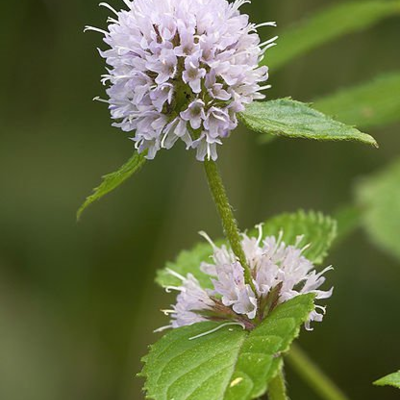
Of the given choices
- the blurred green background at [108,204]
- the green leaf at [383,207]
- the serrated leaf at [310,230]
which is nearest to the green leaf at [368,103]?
the serrated leaf at [310,230]

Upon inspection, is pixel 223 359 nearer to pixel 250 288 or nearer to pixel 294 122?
pixel 250 288

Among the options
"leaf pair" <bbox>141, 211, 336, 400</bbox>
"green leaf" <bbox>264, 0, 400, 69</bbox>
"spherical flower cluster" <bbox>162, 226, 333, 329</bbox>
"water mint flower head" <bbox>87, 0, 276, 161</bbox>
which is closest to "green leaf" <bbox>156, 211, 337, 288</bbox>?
"spherical flower cluster" <bbox>162, 226, 333, 329</bbox>

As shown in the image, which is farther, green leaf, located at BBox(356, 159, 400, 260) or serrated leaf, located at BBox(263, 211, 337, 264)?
green leaf, located at BBox(356, 159, 400, 260)

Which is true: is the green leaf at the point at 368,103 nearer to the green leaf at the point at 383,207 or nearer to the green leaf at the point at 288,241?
the green leaf at the point at 288,241

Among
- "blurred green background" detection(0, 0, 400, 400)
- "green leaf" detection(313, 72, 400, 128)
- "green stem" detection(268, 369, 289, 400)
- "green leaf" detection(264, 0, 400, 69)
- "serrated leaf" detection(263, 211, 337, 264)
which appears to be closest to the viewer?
"green stem" detection(268, 369, 289, 400)

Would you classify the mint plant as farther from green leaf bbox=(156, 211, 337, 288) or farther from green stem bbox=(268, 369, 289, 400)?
green leaf bbox=(156, 211, 337, 288)

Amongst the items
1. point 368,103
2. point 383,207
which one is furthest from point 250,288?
point 383,207

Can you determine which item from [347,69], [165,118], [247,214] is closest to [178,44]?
[165,118]
